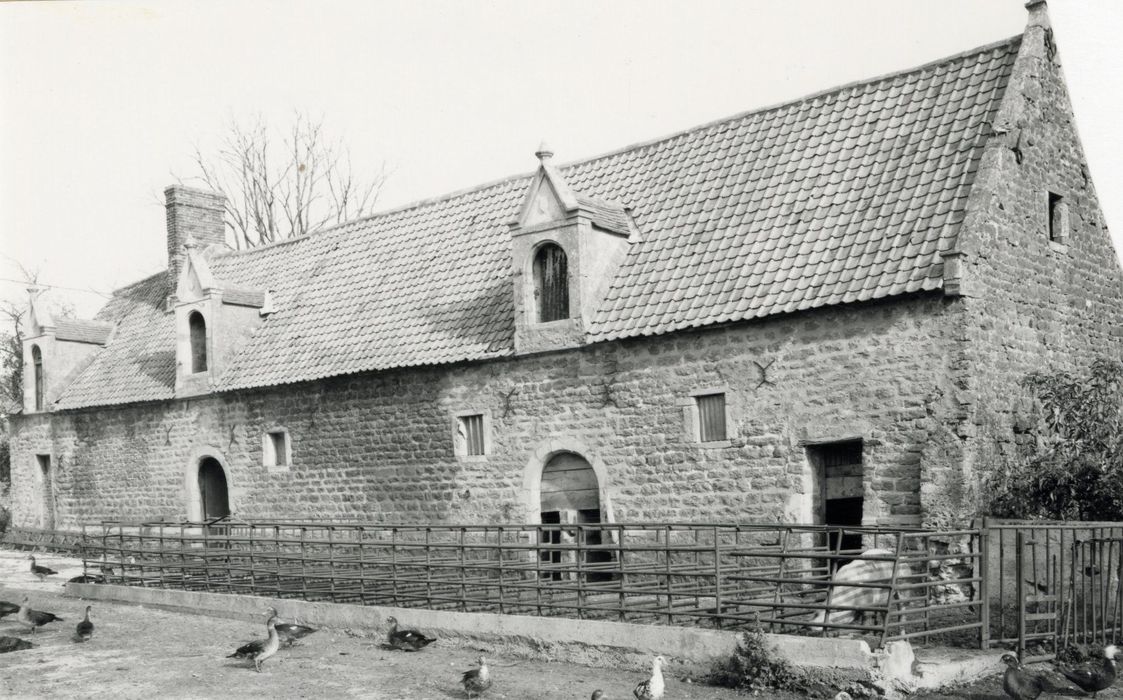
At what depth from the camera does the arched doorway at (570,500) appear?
677 inches

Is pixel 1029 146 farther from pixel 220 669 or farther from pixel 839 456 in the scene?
A: pixel 220 669

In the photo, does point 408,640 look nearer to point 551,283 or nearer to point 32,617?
point 32,617

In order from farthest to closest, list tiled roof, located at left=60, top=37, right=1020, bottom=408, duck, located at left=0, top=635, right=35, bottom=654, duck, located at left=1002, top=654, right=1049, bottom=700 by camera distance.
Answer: tiled roof, located at left=60, top=37, right=1020, bottom=408, duck, located at left=0, top=635, right=35, bottom=654, duck, located at left=1002, top=654, right=1049, bottom=700

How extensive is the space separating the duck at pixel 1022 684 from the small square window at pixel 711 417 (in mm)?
6706

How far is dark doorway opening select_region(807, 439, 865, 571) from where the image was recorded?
14.6m

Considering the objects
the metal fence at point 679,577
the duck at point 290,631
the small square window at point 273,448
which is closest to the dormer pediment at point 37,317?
the small square window at point 273,448

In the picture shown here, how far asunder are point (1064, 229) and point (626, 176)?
23.3ft

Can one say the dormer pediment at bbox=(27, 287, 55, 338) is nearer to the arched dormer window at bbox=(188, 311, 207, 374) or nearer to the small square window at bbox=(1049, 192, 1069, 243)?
the arched dormer window at bbox=(188, 311, 207, 374)

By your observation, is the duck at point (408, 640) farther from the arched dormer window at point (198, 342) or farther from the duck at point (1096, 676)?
the arched dormer window at point (198, 342)

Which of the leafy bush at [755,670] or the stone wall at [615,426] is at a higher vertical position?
the stone wall at [615,426]

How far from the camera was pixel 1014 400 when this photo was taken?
47.4 feet

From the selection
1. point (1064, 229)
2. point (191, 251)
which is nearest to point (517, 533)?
point (1064, 229)

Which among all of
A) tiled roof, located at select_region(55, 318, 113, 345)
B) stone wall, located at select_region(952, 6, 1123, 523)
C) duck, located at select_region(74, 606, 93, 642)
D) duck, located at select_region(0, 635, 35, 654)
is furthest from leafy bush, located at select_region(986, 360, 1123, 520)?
tiled roof, located at select_region(55, 318, 113, 345)

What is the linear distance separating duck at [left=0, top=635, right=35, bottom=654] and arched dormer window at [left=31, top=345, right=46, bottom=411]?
53.5ft
